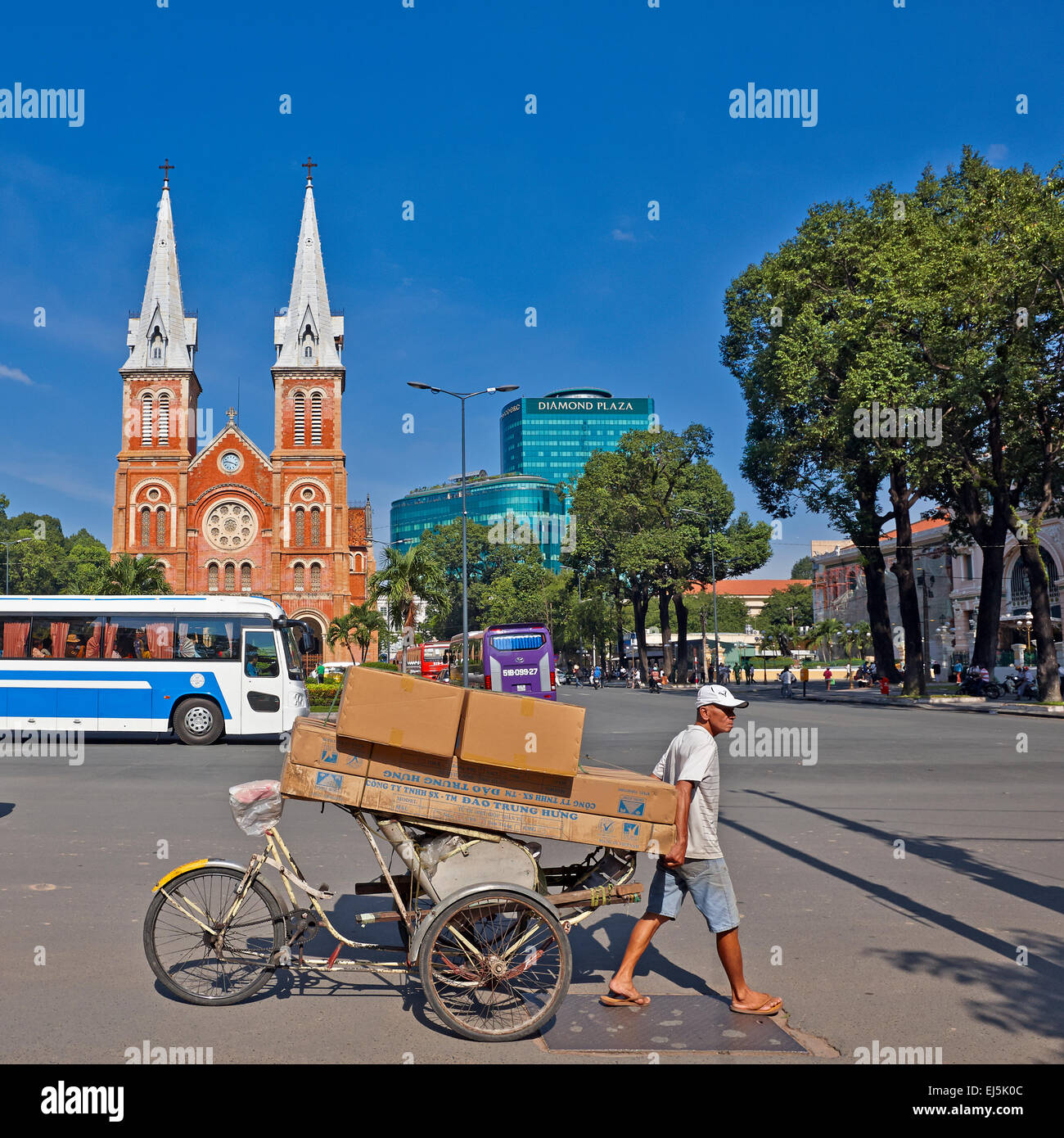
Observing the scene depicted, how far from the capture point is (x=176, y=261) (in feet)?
231

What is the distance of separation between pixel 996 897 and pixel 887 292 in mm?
27150

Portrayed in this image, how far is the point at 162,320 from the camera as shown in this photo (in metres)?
67.9

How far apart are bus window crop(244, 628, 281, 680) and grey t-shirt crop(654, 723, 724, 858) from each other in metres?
16.4

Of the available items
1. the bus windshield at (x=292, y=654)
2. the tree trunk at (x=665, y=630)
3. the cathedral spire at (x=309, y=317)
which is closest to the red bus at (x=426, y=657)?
the tree trunk at (x=665, y=630)

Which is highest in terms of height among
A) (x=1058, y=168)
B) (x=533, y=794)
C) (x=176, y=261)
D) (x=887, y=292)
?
(x=176, y=261)

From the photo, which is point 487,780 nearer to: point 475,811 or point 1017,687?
point 475,811

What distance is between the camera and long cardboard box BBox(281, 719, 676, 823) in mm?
4707

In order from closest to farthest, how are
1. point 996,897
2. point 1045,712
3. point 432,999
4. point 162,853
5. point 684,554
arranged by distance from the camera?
point 432,999 → point 996,897 → point 162,853 → point 1045,712 → point 684,554

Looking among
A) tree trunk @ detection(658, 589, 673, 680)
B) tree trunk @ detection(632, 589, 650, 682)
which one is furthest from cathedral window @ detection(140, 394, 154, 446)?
tree trunk @ detection(658, 589, 673, 680)

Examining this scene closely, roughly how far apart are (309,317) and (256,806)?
68.7m

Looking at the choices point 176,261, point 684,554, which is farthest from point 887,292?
point 176,261

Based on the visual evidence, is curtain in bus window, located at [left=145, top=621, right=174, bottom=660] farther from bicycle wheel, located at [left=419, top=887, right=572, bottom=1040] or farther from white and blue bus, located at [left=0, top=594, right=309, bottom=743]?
bicycle wheel, located at [left=419, top=887, right=572, bottom=1040]

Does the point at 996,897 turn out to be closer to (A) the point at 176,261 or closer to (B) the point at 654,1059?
(B) the point at 654,1059

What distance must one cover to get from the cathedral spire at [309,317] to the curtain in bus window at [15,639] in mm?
50541
